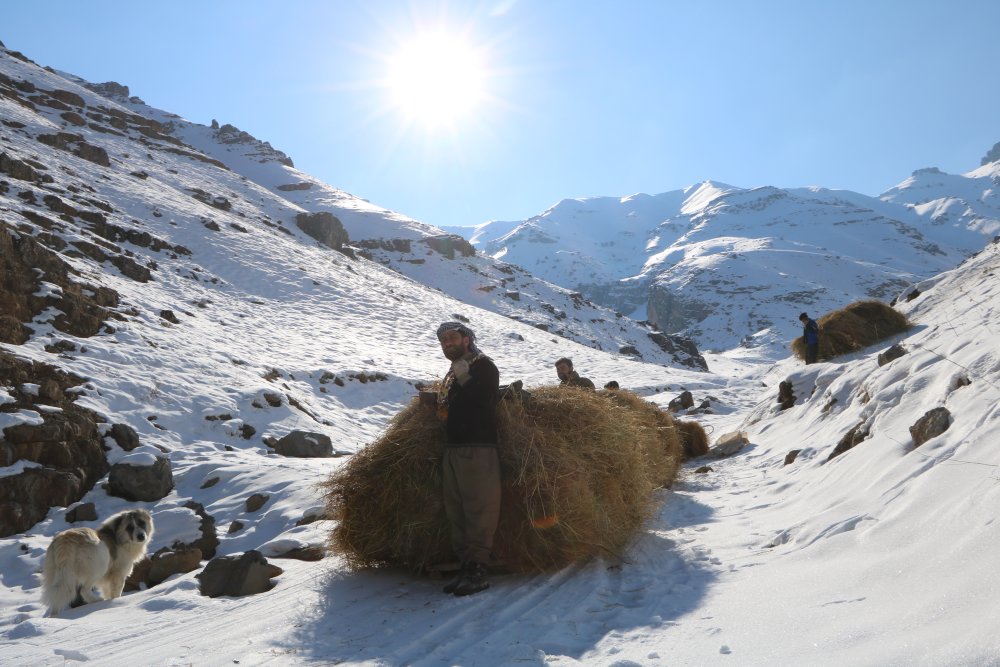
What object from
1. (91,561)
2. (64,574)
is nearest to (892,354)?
(91,561)

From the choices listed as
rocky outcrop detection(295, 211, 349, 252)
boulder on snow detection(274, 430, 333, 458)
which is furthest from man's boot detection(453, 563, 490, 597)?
rocky outcrop detection(295, 211, 349, 252)

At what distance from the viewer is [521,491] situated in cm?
457

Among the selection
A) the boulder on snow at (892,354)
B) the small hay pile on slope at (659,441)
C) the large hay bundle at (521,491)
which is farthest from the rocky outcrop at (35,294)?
the boulder on snow at (892,354)

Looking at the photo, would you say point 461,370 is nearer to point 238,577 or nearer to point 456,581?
point 456,581

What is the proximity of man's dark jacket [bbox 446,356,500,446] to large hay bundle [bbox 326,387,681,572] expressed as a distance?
23cm

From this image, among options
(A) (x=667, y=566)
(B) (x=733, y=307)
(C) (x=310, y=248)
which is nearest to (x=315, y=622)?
(A) (x=667, y=566)

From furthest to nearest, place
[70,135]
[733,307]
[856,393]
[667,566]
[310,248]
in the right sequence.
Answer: [733,307]
[310,248]
[70,135]
[856,393]
[667,566]

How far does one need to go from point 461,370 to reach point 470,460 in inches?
29.4

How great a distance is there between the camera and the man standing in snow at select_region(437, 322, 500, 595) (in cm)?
435

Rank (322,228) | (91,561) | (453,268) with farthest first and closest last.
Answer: (453,268) → (322,228) → (91,561)

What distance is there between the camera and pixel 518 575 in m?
4.58

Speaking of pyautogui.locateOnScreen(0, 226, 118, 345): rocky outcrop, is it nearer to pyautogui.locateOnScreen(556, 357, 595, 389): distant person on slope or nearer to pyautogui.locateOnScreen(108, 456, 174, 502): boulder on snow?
pyautogui.locateOnScreen(108, 456, 174, 502): boulder on snow

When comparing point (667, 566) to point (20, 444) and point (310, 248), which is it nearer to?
point (20, 444)

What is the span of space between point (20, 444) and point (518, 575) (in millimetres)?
7554
